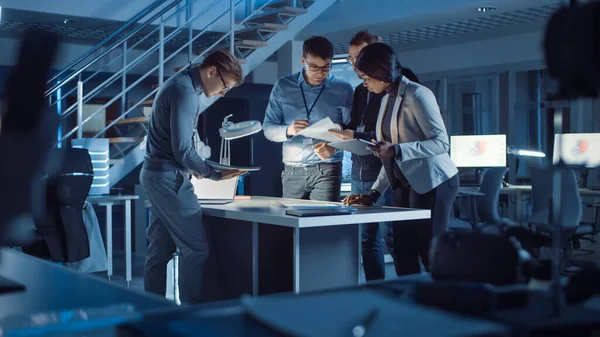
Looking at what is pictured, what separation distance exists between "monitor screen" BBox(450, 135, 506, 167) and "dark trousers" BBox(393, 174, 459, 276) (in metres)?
4.57

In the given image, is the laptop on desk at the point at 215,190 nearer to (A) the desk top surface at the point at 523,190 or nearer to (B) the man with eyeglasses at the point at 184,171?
(B) the man with eyeglasses at the point at 184,171

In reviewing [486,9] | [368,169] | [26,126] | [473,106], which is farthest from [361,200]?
[473,106]

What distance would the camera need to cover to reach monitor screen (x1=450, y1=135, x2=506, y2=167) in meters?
7.07

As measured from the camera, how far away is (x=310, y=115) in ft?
11.3

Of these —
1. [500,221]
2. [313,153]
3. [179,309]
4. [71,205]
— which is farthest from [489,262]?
[71,205]

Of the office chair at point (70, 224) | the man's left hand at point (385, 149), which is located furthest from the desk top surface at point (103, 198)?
the man's left hand at point (385, 149)

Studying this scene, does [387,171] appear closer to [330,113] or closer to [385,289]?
[330,113]

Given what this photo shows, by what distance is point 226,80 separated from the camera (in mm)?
2844

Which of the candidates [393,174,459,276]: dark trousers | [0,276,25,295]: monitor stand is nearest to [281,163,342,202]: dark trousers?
[393,174,459,276]: dark trousers

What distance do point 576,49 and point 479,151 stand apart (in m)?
6.81

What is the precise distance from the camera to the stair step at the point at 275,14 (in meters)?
6.90

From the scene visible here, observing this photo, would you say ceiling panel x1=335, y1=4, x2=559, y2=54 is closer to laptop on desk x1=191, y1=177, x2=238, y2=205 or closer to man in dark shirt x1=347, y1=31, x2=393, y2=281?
man in dark shirt x1=347, y1=31, x2=393, y2=281

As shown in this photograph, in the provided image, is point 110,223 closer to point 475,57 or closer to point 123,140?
point 123,140

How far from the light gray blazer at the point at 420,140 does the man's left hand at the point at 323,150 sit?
1.74ft
